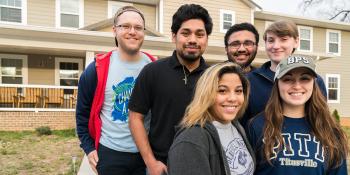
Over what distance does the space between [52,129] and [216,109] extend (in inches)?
439

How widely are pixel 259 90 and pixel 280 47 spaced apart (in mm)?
419

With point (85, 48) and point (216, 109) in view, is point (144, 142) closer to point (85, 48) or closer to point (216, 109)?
point (216, 109)

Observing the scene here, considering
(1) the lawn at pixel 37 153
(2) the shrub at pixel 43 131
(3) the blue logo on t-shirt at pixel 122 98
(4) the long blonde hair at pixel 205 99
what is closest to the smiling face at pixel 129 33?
(3) the blue logo on t-shirt at pixel 122 98

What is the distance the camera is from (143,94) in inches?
92.3

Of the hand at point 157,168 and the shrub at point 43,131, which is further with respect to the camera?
the shrub at point 43,131

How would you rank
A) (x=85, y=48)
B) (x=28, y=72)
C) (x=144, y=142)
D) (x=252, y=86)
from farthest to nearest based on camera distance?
(x=28, y=72), (x=85, y=48), (x=252, y=86), (x=144, y=142)

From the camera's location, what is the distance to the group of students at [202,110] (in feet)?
6.14

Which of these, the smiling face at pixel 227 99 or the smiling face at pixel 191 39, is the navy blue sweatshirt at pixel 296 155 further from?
the smiling face at pixel 191 39

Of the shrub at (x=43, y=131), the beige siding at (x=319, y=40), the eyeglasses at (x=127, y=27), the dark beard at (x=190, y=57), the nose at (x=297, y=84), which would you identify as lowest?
the shrub at (x=43, y=131)

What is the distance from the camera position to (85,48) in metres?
11.4

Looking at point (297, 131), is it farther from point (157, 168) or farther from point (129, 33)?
point (129, 33)

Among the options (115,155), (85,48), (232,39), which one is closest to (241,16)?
(85,48)

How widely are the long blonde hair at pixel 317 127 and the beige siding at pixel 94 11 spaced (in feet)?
43.0

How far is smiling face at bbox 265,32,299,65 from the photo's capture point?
2.67 meters
